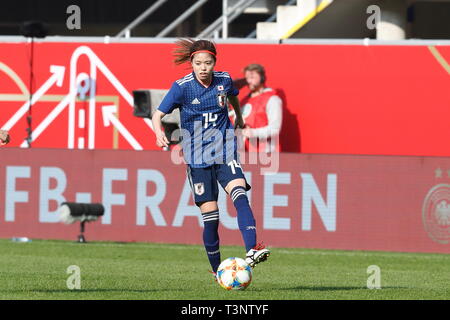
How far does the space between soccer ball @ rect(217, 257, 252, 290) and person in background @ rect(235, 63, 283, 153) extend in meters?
7.91

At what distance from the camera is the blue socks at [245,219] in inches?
425

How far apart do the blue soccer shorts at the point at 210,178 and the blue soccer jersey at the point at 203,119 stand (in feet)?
0.18

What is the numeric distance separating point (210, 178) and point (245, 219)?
0.56m

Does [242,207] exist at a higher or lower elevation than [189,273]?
higher

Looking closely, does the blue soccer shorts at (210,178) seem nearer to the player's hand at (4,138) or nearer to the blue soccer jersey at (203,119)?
the blue soccer jersey at (203,119)

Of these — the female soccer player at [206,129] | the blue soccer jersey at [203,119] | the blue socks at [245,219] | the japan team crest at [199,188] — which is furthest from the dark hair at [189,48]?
the blue socks at [245,219]

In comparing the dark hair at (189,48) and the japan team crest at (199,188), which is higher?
the dark hair at (189,48)

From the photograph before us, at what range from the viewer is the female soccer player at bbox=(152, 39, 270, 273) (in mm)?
11156

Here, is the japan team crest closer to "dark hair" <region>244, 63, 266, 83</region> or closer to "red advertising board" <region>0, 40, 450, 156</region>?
"dark hair" <region>244, 63, 266, 83</region>

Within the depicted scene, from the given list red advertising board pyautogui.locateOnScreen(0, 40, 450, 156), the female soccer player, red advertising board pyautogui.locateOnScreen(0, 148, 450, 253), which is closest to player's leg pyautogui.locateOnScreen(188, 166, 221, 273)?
the female soccer player

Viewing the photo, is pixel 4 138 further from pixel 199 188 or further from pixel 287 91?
pixel 287 91

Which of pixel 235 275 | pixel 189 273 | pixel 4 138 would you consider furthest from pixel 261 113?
pixel 4 138

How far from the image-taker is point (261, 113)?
61.6ft
